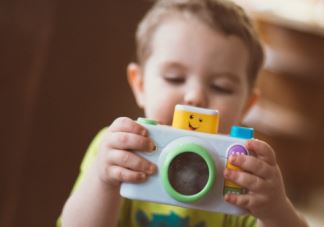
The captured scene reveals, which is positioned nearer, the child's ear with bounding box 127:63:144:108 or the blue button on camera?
the blue button on camera

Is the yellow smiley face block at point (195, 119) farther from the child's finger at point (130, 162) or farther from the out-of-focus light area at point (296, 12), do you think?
the out-of-focus light area at point (296, 12)

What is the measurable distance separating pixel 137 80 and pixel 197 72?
0.18m

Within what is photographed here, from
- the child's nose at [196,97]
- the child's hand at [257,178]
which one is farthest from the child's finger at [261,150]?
the child's nose at [196,97]

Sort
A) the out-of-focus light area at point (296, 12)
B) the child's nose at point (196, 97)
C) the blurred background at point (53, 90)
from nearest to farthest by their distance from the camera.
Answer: the child's nose at point (196, 97) < the blurred background at point (53, 90) < the out-of-focus light area at point (296, 12)

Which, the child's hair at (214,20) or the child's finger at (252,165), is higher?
the child's hair at (214,20)

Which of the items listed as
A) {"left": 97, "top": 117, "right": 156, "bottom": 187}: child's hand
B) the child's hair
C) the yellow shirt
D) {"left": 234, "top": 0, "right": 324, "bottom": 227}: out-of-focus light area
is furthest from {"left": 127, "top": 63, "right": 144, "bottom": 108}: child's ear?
{"left": 234, "top": 0, "right": 324, "bottom": 227}: out-of-focus light area

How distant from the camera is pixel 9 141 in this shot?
0.74 metres

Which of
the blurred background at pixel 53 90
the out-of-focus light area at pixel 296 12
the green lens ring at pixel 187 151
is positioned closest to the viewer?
the green lens ring at pixel 187 151

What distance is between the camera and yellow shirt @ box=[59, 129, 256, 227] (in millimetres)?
658

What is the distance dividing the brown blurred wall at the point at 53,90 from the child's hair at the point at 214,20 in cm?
9

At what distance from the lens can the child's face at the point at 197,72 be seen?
2.07 feet

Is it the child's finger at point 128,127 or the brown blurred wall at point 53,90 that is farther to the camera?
the brown blurred wall at point 53,90

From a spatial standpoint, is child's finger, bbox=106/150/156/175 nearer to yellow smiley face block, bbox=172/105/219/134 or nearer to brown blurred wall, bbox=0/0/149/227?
yellow smiley face block, bbox=172/105/219/134

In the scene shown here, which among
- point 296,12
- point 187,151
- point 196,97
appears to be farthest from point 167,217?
point 296,12
